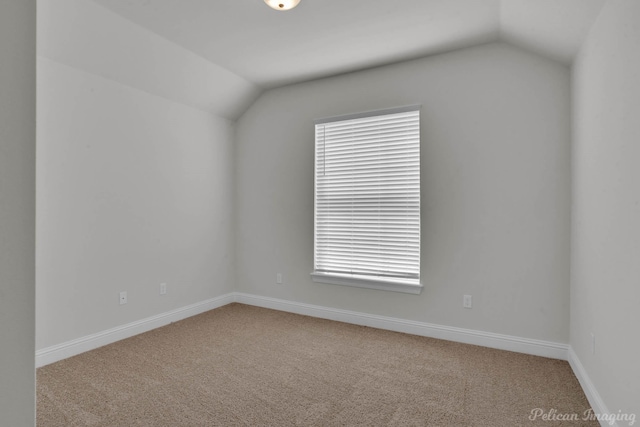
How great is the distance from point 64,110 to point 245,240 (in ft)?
7.77

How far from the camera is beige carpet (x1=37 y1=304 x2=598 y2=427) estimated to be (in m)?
2.06

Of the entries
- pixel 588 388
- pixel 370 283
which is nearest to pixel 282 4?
pixel 370 283

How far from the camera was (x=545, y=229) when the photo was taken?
2.89 metres

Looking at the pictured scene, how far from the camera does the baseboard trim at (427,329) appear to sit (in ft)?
9.48

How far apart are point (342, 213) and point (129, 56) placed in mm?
2541

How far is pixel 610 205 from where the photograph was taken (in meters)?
1.92

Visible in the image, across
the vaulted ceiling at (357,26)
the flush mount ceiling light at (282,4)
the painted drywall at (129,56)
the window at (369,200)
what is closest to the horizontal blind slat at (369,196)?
the window at (369,200)

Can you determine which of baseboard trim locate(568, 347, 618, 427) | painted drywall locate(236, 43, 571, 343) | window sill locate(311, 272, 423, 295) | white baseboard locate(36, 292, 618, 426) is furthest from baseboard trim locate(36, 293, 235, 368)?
baseboard trim locate(568, 347, 618, 427)

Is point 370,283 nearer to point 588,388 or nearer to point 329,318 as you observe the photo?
point 329,318

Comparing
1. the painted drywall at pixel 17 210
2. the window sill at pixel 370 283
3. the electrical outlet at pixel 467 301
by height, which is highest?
the painted drywall at pixel 17 210

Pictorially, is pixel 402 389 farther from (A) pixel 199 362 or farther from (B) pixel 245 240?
(B) pixel 245 240

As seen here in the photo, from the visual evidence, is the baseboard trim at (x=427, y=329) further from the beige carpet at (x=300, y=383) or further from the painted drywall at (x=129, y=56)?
the painted drywall at (x=129, y=56)

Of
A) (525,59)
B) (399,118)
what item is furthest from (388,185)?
(525,59)

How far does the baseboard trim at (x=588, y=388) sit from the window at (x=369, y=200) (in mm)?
1276
